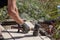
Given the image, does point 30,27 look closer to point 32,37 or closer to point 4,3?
→ point 32,37

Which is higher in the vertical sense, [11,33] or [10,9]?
[10,9]

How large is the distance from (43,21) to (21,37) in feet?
4.27

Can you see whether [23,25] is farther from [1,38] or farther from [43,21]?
[43,21]

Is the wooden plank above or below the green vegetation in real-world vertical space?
below

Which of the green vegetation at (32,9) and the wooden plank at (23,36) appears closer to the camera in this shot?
the wooden plank at (23,36)

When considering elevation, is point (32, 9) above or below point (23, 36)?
above

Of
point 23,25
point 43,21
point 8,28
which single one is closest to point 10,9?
point 23,25

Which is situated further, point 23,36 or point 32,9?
point 32,9

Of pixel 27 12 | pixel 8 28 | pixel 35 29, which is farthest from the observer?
pixel 27 12

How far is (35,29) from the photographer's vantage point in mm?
5266

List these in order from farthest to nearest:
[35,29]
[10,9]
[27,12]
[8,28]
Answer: [27,12] < [8,28] < [35,29] < [10,9]

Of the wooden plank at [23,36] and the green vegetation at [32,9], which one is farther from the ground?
the green vegetation at [32,9]

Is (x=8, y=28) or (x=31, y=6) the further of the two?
(x=31, y=6)

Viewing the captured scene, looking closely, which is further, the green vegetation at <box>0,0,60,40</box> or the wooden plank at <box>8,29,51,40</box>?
the green vegetation at <box>0,0,60,40</box>
